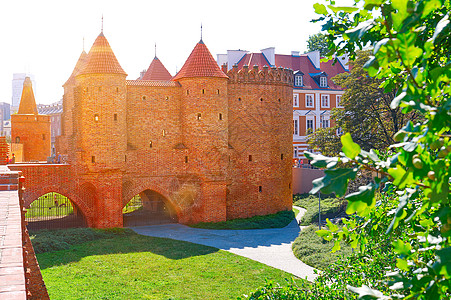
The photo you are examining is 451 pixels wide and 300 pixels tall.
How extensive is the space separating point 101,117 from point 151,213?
7.15 meters

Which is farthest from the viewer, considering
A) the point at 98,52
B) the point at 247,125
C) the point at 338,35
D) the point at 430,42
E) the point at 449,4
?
the point at 247,125

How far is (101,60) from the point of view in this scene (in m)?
24.1

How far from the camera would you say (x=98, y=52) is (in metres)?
24.4

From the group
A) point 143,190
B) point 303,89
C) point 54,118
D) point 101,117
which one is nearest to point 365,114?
point 143,190

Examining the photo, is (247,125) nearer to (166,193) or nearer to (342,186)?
(166,193)

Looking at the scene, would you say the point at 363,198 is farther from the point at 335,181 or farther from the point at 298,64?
the point at 298,64

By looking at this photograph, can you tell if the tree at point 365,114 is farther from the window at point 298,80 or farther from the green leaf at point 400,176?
the green leaf at point 400,176

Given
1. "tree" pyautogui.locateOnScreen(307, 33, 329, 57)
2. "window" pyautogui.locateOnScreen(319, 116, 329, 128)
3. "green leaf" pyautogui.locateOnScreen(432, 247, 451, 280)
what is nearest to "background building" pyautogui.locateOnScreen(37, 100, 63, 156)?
"tree" pyautogui.locateOnScreen(307, 33, 329, 57)

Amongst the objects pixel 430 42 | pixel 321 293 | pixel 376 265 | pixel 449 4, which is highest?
pixel 449 4

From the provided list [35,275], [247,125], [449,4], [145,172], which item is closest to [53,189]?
[145,172]

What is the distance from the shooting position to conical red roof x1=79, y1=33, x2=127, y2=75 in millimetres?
23781

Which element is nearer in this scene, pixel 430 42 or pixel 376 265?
pixel 430 42

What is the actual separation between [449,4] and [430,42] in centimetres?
197

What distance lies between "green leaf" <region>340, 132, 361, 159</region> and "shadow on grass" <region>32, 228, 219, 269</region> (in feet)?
54.7
